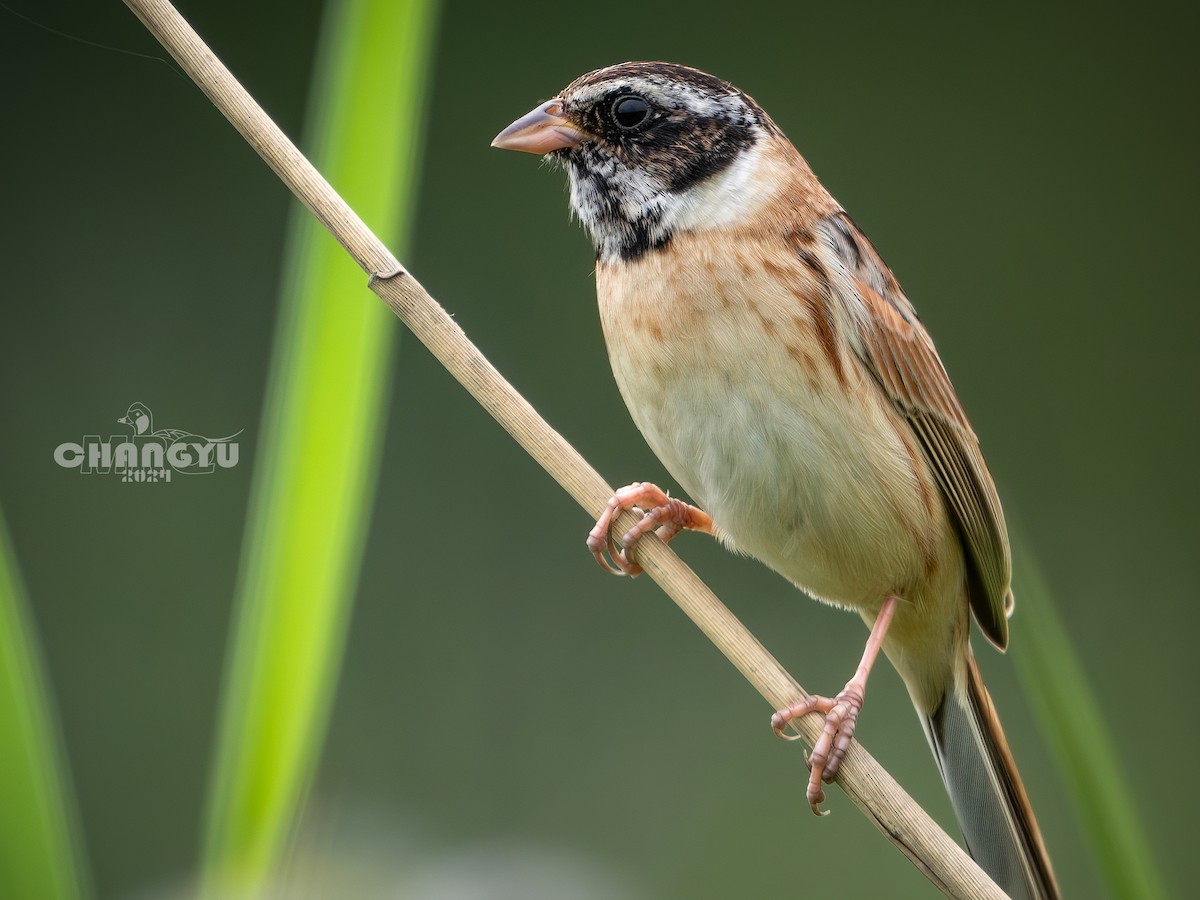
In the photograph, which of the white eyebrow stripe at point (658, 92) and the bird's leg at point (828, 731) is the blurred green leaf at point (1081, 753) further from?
the white eyebrow stripe at point (658, 92)

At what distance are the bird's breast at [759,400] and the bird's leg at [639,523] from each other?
60 mm

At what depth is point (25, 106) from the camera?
1726 mm

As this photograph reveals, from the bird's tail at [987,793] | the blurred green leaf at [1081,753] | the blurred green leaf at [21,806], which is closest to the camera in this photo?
the blurred green leaf at [21,806]

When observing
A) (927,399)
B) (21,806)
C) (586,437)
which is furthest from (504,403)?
(586,437)

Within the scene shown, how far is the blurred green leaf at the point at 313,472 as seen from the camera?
29.6 inches

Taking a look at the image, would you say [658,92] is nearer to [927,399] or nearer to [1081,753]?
[927,399]

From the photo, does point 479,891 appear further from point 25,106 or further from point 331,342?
point 25,106

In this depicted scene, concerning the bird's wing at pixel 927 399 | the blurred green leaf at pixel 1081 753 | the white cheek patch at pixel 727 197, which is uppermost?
the white cheek patch at pixel 727 197

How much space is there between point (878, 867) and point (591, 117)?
5.59 ft

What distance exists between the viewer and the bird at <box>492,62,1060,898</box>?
1.11 m

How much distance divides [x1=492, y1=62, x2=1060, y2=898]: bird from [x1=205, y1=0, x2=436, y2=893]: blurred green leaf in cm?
26

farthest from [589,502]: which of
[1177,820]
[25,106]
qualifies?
[1177,820]

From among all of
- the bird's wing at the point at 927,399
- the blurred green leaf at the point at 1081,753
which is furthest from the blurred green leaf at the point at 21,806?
the bird's wing at the point at 927,399

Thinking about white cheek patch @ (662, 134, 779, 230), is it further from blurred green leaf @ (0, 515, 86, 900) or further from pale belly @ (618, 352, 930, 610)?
blurred green leaf @ (0, 515, 86, 900)
